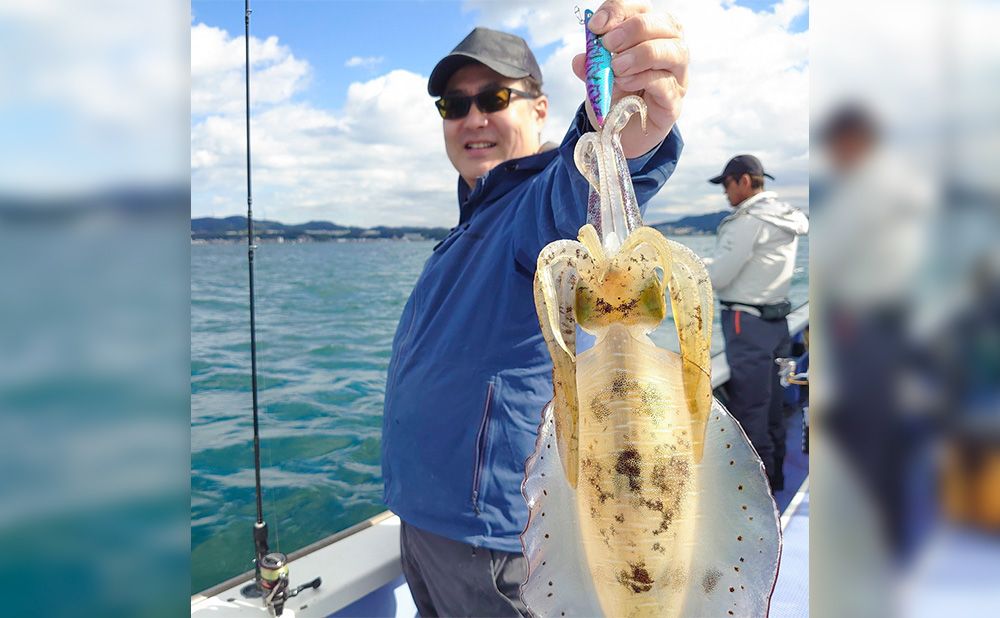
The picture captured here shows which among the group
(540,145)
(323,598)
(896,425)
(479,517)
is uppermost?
(540,145)

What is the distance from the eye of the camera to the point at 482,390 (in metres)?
2.13

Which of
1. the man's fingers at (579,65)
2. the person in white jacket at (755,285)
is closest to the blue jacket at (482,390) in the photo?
the man's fingers at (579,65)

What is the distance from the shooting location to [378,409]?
10805mm

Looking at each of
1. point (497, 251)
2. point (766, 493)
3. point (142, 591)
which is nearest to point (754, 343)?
point (497, 251)

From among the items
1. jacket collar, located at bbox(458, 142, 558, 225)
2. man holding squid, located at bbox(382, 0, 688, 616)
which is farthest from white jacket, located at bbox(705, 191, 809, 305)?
man holding squid, located at bbox(382, 0, 688, 616)

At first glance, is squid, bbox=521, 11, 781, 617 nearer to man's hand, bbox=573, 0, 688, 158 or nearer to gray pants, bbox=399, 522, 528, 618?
man's hand, bbox=573, 0, 688, 158

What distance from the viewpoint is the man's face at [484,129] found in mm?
2939

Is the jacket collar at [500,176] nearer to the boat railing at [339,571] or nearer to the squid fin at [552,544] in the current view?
the squid fin at [552,544]

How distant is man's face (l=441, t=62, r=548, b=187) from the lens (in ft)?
9.64

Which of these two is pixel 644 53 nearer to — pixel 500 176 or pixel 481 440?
pixel 500 176

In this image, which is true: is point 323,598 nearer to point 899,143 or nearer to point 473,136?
point 473,136

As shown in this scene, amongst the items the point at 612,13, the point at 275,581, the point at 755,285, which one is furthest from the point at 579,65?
the point at 755,285

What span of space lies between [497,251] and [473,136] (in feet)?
3.37

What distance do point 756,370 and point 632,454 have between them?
5.49 meters
